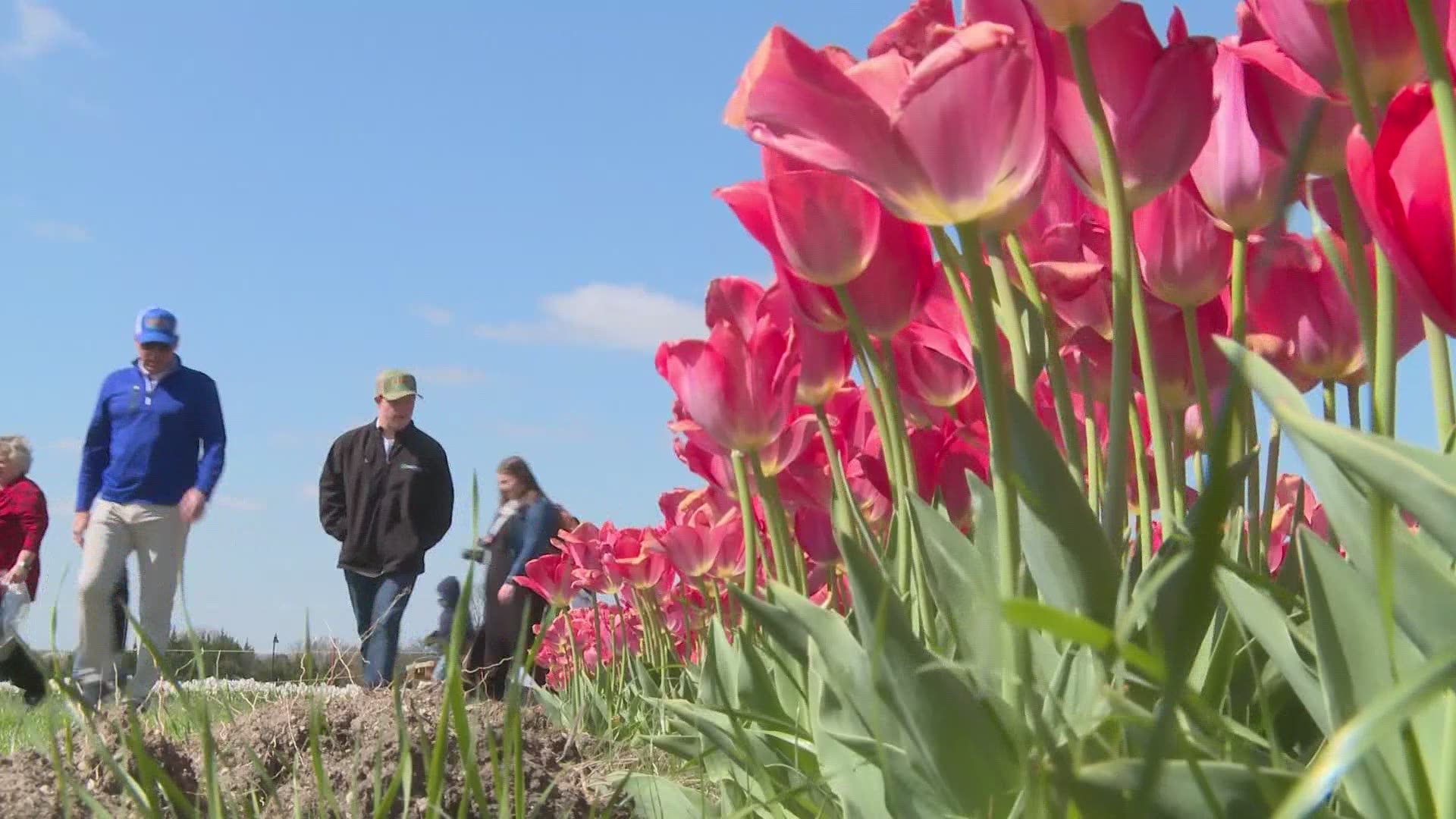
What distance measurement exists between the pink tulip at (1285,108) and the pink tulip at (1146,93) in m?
0.08

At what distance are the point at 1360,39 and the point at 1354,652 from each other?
Result: 36cm

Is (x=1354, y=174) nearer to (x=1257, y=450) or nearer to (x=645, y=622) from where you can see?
(x=1257, y=450)

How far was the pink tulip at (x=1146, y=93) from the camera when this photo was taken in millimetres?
789

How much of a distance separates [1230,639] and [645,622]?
254cm

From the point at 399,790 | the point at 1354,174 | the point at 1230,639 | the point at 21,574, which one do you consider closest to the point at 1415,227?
the point at 1354,174

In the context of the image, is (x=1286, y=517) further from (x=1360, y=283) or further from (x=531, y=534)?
(x=531, y=534)

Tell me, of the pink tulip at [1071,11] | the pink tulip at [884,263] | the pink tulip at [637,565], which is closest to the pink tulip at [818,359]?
the pink tulip at [884,263]

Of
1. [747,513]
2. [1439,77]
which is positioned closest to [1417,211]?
[1439,77]

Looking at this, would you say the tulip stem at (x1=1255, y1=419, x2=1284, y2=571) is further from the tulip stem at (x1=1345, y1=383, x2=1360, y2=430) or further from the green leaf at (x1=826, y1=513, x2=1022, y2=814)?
the green leaf at (x1=826, y1=513, x2=1022, y2=814)

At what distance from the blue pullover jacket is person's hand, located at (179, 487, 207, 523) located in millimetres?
40

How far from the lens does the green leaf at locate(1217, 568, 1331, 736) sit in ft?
2.18

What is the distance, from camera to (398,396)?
6.31 metres

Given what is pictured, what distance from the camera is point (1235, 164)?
3.01 ft

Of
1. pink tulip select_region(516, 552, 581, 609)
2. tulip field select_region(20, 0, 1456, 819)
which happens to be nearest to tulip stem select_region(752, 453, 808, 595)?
tulip field select_region(20, 0, 1456, 819)
